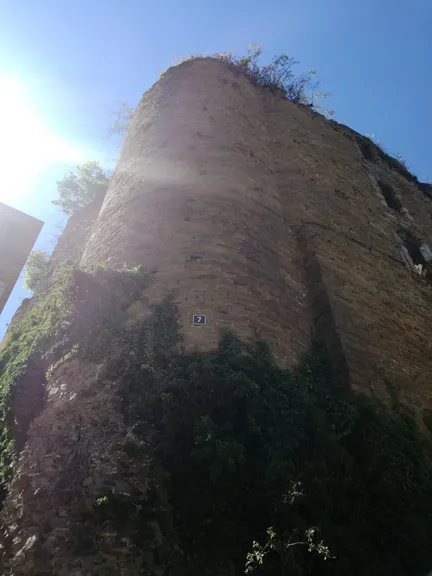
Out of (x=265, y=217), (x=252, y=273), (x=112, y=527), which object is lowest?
(x=112, y=527)

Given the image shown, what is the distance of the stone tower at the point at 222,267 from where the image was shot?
435 cm

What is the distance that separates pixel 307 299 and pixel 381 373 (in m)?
1.45

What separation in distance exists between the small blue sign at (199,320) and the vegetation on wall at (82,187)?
1061 centimetres

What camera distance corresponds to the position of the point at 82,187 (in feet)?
55.8

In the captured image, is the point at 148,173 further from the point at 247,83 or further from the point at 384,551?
the point at 384,551

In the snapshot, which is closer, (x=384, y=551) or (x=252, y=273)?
(x=384, y=551)

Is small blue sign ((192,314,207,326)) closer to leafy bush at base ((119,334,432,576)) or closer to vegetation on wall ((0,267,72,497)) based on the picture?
leafy bush at base ((119,334,432,576))

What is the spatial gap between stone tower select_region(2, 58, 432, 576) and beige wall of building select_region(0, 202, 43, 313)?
132 centimetres

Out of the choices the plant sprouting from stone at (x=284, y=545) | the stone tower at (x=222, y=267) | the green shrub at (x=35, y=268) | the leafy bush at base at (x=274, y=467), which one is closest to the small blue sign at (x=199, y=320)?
the stone tower at (x=222, y=267)

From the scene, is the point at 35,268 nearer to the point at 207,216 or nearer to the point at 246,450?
the point at 207,216

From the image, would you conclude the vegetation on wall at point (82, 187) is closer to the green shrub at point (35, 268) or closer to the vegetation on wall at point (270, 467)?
the green shrub at point (35, 268)

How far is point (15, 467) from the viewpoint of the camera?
4727 mm

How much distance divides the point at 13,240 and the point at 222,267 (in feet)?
25.1

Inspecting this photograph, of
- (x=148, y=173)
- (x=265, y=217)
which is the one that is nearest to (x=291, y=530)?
(x=265, y=217)
